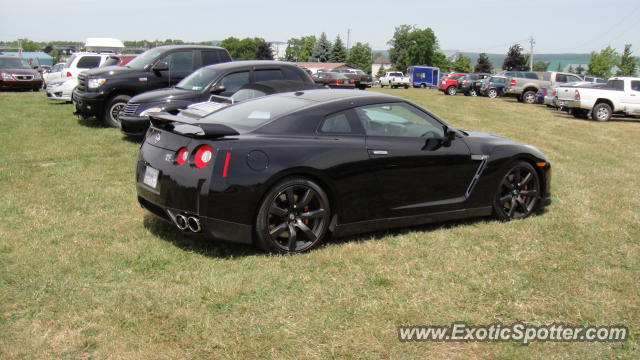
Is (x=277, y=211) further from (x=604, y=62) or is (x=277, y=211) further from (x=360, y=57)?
(x=360, y=57)

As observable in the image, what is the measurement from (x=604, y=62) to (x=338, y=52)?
175ft

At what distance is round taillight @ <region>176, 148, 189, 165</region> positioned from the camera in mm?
4708

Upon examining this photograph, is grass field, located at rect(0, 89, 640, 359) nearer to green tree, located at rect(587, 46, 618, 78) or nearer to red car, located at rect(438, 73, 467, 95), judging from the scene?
red car, located at rect(438, 73, 467, 95)

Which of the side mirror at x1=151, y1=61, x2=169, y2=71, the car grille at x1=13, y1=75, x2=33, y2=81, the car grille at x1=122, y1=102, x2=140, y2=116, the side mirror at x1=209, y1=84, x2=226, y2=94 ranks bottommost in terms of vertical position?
the car grille at x1=122, y1=102, x2=140, y2=116

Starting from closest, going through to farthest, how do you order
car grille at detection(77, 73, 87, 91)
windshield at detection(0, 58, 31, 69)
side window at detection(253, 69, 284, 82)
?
side window at detection(253, 69, 284, 82)
car grille at detection(77, 73, 87, 91)
windshield at detection(0, 58, 31, 69)

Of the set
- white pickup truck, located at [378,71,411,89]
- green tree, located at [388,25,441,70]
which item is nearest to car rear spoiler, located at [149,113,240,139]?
white pickup truck, located at [378,71,411,89]

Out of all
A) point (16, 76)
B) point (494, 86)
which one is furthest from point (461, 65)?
point (16, 76)

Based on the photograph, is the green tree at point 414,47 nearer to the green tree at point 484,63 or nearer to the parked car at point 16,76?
the green tree at point 484,63

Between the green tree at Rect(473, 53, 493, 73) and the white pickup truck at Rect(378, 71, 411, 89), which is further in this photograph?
the green tree at Rect(473, 53, 493, 73)

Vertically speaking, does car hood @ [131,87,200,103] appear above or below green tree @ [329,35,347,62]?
below

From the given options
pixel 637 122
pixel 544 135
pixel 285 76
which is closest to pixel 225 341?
pixel 285 76

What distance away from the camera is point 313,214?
16.2ft

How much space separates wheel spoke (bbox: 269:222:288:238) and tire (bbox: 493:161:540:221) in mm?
2482

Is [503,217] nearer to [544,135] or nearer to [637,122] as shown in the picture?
[544,135]
